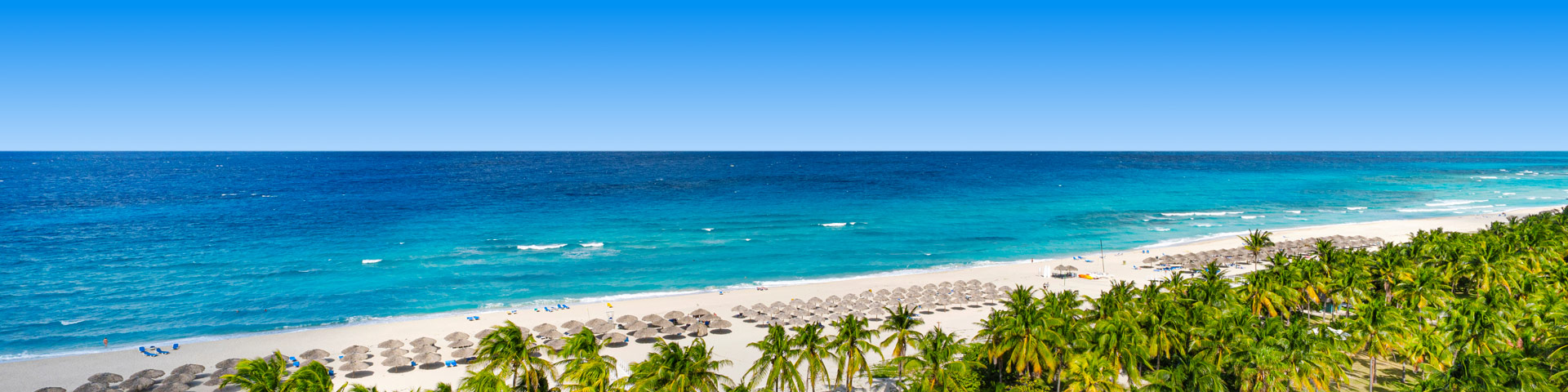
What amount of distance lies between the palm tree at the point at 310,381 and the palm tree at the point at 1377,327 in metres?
39.5

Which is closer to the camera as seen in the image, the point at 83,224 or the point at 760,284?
the point at 760,284

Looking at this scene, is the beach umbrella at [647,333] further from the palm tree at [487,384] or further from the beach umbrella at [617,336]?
the palm tree at [487,384]

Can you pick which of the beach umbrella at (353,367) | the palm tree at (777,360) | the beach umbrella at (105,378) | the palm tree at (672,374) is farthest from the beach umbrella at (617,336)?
the beach umbrella at (105,378)

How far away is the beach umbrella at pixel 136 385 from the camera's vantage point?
31.1 metres

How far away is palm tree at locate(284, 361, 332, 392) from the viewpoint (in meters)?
21.6

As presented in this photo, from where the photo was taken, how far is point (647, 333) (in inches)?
1580

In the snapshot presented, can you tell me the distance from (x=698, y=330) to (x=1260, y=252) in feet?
185

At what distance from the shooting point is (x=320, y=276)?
194 ft

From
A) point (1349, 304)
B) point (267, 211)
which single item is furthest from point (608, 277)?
point (267, 211)

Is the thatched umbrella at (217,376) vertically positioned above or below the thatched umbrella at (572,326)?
below

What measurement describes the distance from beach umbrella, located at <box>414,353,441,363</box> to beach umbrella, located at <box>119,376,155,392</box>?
10635mm

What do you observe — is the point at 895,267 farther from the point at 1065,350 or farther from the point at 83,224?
the point at 83,224

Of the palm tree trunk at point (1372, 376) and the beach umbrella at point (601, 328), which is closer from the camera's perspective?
the palm tree trunk at point (1372, 376)

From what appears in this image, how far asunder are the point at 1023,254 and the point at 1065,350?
1777 inches
